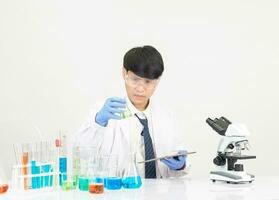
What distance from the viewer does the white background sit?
3.04 meters

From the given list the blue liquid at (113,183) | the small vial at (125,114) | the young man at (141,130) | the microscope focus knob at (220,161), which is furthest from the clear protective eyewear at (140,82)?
the blue liquid at (113,183)

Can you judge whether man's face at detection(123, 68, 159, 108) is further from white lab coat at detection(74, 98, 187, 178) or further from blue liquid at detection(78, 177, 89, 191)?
blue liquid at detection(78, 177, 89, 191)

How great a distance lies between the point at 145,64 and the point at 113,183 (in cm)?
73

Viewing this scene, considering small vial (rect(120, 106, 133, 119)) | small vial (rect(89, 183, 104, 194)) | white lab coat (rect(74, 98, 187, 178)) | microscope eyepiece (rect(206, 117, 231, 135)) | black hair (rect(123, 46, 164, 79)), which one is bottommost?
small vial (rect(89, 183, 104, 194))

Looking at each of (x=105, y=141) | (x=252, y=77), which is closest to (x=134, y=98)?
(x=105, y=141)

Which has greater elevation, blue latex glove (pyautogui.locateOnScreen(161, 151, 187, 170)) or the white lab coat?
the white lab coat

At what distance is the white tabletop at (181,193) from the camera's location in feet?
5.84

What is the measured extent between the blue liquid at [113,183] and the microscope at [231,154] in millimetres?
506

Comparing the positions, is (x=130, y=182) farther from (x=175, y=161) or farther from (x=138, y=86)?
(x=138, y=86)

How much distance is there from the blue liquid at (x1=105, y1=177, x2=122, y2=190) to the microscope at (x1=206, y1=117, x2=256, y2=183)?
1.66ft

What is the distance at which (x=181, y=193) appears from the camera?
1.86 m

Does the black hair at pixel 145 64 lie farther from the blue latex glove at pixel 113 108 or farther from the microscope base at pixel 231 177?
the microscope base at pixel 231 177

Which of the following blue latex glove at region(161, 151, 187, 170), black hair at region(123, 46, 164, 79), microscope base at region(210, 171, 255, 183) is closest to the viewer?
microscope base at region(210, 171, 255, 183)

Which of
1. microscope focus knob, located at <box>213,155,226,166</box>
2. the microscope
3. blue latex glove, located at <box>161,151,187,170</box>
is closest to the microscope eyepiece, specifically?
the microscope
